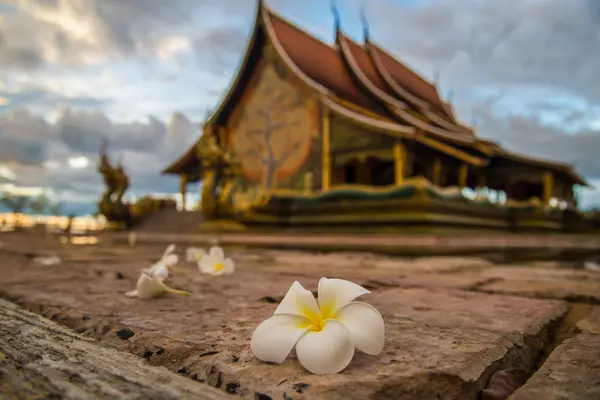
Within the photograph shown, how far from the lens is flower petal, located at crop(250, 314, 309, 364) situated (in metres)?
0.57

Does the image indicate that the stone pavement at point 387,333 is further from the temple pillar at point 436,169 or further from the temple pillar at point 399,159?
the temple pillar at point 436,169

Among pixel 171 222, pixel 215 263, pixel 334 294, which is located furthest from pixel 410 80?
pixel 334 294

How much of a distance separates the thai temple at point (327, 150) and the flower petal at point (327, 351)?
5.43 meters

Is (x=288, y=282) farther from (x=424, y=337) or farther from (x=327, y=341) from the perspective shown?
(x=327, y=341)

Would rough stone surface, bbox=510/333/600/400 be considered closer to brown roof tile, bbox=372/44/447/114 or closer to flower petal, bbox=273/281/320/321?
flower petal, bbox=273/281/320/321

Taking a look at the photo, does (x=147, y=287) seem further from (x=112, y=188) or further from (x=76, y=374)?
(x=112, y=188)

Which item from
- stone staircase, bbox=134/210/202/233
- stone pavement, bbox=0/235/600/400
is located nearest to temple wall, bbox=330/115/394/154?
stone staircase, bbox=134/210/202/233

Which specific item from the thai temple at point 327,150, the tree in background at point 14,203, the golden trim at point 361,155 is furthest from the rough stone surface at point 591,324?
the tree in background at point 14,203

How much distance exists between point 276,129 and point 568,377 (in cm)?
1059

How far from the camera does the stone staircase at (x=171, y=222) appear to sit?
10.6 m

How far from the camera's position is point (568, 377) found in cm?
55

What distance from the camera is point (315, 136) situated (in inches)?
400

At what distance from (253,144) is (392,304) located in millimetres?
10545

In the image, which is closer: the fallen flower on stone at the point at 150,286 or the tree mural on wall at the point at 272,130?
the fallen flower on stone at the point at 150,286
